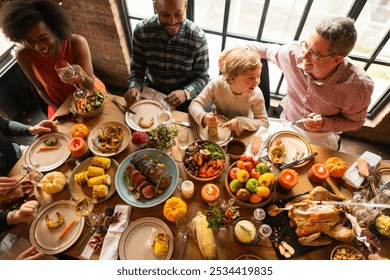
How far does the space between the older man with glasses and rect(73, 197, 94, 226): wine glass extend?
5.61ft

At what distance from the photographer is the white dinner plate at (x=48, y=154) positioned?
1863mm

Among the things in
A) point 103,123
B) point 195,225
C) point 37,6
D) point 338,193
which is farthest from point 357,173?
point 37,6

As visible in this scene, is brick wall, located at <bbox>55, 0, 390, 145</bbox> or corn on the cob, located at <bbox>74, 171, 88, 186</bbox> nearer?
corn on the cob, located at <bbox>74, 171, 88, 186</bbox>

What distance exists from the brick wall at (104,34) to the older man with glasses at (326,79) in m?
1.69

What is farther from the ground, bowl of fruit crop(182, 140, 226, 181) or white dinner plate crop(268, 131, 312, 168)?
bowl of fruit crop(182, 140, 226, 181)

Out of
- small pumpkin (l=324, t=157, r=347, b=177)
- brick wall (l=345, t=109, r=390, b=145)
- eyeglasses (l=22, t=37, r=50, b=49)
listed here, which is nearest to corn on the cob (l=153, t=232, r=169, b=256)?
small pumpkin (l=324, t=157, r=347, b=177)

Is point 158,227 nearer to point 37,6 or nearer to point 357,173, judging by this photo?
point 357,173

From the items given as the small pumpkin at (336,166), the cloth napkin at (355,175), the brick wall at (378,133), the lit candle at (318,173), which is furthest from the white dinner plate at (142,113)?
the brick wall at (378,133)

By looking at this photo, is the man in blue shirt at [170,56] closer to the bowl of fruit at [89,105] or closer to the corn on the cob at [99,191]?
the bowl of fruit at [89,105]

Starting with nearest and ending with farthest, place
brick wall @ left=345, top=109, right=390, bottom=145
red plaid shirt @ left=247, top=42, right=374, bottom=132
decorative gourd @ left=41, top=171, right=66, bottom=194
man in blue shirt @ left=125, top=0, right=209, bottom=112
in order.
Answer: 1. decorative gourd @ left=41, top=171, right=66, bottom=194
2. red plaid shirt @ left=247, top=42, right=374, bottom=132
3. man in blue shirt @ left=125, top=0, right=209, bottom=112
4. brick wall @ left=345, top=109, right=390, bottom=145

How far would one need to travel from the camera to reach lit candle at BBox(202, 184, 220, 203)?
164cm

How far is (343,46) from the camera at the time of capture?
1.84 m

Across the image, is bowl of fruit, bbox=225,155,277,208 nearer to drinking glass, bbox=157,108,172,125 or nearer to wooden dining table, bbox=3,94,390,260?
wooden dining table, bbox=3,94,390,260

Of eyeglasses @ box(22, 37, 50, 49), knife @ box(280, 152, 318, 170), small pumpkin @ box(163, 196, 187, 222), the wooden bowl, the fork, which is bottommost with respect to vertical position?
the fork
